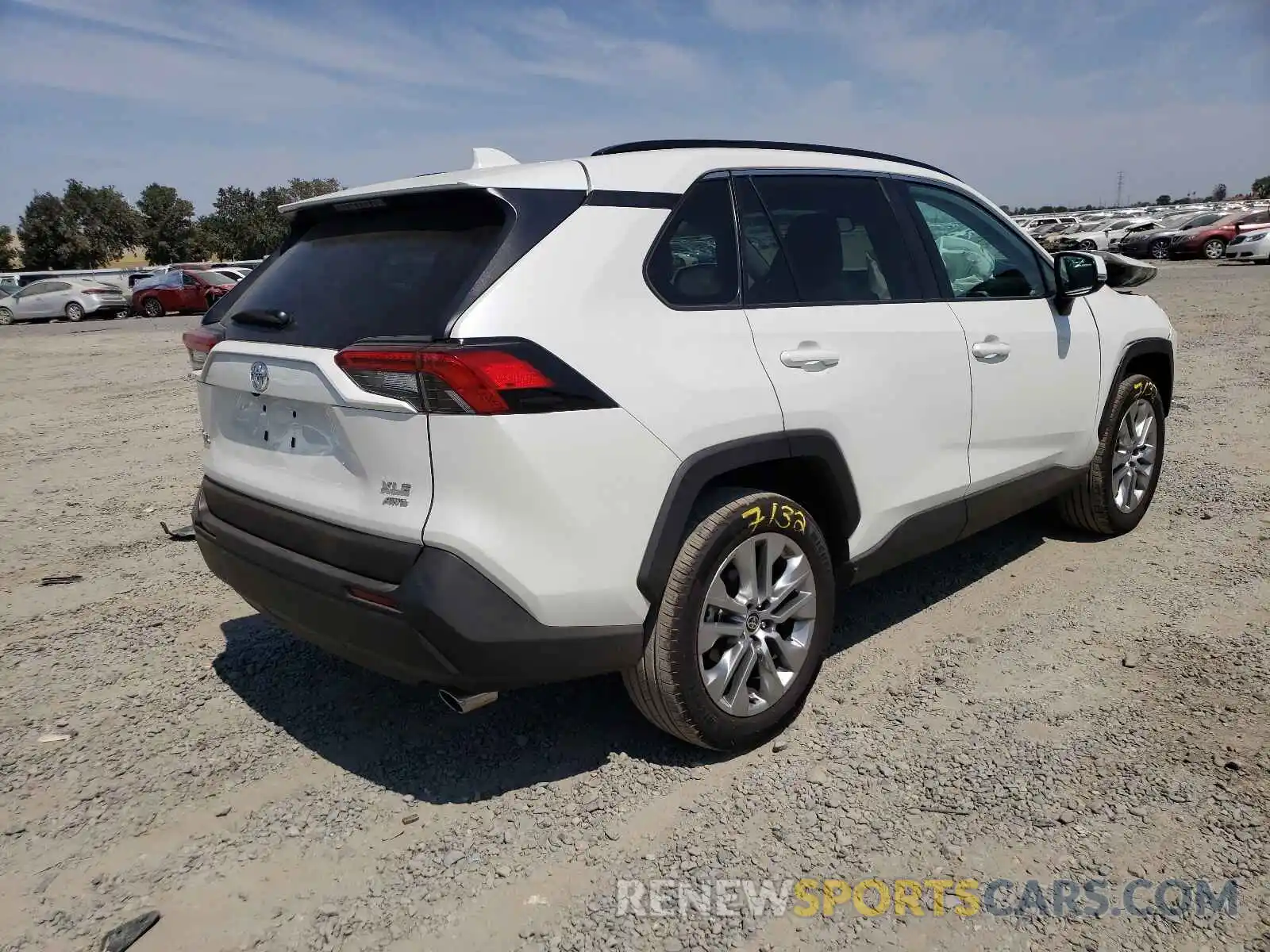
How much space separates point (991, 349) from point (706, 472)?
1671mm

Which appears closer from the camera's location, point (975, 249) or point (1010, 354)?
point (1010, 354)

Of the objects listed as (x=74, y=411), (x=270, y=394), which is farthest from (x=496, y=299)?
(x=74, y=411)

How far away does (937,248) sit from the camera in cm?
364

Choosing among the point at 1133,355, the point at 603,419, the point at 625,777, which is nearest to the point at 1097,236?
the point at 1133,355

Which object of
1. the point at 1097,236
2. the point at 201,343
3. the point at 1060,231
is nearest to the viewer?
the point at 201,343

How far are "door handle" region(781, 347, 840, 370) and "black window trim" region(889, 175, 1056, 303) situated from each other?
820 millimetres

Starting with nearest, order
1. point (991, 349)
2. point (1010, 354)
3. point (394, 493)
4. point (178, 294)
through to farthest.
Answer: point (394, 493)
point (991, 349)
point (1010, 354)
point (178, 294)

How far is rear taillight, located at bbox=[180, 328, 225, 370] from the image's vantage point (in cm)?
302

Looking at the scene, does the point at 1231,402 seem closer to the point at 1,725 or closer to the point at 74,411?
the point at 1,725

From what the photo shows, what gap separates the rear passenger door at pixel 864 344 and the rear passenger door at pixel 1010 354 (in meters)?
0.14

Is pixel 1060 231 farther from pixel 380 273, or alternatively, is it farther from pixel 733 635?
pixel 380 273

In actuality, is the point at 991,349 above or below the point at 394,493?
above

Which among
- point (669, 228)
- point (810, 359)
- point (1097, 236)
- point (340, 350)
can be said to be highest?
point (1097, 236)

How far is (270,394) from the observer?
2.67 meters
